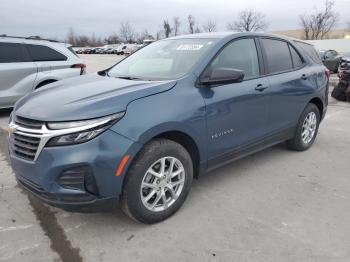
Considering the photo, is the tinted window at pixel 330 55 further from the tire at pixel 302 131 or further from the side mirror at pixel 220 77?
the side mirror at pixel 220 77

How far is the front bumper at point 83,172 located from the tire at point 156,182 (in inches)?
4.7

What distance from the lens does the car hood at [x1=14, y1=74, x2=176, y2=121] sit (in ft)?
8.86

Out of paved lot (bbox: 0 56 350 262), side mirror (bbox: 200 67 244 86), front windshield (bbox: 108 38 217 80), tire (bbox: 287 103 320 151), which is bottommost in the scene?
paved lot (bbox: 0 56 350 262)

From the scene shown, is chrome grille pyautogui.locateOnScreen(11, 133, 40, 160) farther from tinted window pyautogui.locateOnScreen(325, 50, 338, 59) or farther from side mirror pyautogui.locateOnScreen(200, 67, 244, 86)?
tinted window pyautogui.locateOnScreen(325, 50, 338, 59)

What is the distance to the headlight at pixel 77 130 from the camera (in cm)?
262

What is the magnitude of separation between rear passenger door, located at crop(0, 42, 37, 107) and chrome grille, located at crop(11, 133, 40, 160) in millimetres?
4787

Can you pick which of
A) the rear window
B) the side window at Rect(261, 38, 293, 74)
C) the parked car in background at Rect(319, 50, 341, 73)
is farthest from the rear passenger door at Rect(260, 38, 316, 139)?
the parked car in background at Rect(319, 50, 341, 73)

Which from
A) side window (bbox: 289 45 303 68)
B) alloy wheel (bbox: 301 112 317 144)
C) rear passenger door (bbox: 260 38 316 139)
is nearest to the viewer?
rear passenger door (bbox: 260 38 316 139)

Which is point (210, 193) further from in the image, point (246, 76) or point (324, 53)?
point (324, 53)

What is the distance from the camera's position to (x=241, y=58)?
156 inches

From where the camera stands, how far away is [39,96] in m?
3.21

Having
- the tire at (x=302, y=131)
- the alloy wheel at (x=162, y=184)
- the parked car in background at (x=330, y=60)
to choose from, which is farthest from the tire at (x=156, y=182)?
the parked car in background at (x=330, y=60)

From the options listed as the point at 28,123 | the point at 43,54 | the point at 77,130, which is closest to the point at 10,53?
the point at 43,54

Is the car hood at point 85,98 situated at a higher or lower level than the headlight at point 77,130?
higher
